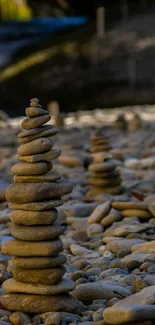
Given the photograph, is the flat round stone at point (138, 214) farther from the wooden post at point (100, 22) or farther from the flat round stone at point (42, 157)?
the wooden post at point (100, 22)

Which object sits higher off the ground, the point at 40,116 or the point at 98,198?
the point at 40,116

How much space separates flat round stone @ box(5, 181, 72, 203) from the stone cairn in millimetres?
2034

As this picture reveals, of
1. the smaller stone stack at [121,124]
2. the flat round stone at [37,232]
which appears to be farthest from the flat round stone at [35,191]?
the smaller stone stack at [121,124]

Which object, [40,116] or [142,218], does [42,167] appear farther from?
[142,218]

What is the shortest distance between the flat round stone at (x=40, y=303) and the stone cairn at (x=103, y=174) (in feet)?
7.19

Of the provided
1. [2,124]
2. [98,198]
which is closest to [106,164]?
[98,198]

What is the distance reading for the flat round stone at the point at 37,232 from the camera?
2670mm

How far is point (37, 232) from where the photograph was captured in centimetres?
267

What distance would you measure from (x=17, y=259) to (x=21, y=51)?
44.8 ft

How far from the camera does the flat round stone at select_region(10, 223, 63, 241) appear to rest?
267 cm

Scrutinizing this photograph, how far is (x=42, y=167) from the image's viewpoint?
9.00 feet

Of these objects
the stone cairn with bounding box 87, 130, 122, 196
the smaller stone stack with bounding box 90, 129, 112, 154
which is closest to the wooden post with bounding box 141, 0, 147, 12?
the smaller stone stack with bounding box 90, 129, 112, 154

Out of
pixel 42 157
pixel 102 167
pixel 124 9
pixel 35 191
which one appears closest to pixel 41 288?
pixel 35 191

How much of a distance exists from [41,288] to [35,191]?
0.35 meters
